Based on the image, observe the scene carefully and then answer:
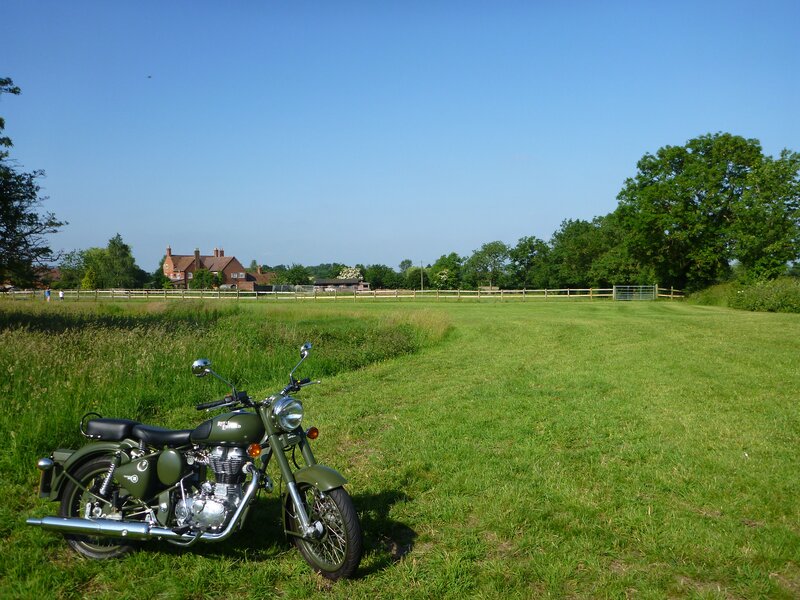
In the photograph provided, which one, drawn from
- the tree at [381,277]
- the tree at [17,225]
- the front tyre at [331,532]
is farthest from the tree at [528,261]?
the front tyre at [331,532]

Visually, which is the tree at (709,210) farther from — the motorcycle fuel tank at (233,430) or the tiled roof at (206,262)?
the tiled roof at (206,262)

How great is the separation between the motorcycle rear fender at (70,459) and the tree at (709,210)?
161 ft

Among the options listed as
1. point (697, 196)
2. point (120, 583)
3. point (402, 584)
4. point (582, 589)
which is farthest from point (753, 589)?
point (697, 196)

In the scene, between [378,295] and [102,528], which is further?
[378,295]

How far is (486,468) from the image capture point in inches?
224

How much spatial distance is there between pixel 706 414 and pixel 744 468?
7.25 feet

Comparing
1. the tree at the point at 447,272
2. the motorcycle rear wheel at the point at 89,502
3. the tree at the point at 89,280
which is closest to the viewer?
the motorcycle rear wheel at the point at 89,502

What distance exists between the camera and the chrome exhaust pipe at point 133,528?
3703 millimetres

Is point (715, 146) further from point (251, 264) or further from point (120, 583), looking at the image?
point (251, 264)

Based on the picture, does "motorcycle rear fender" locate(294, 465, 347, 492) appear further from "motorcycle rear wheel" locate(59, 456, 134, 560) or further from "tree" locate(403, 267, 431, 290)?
"tree" locate(403, 267, 431, 290)

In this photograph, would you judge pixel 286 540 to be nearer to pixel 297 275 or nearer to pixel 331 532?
pixel 331 532

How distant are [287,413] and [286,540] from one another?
1.13 metres

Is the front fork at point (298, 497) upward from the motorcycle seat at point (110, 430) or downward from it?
downward

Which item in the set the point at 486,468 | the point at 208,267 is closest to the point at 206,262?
the point at 208,267
